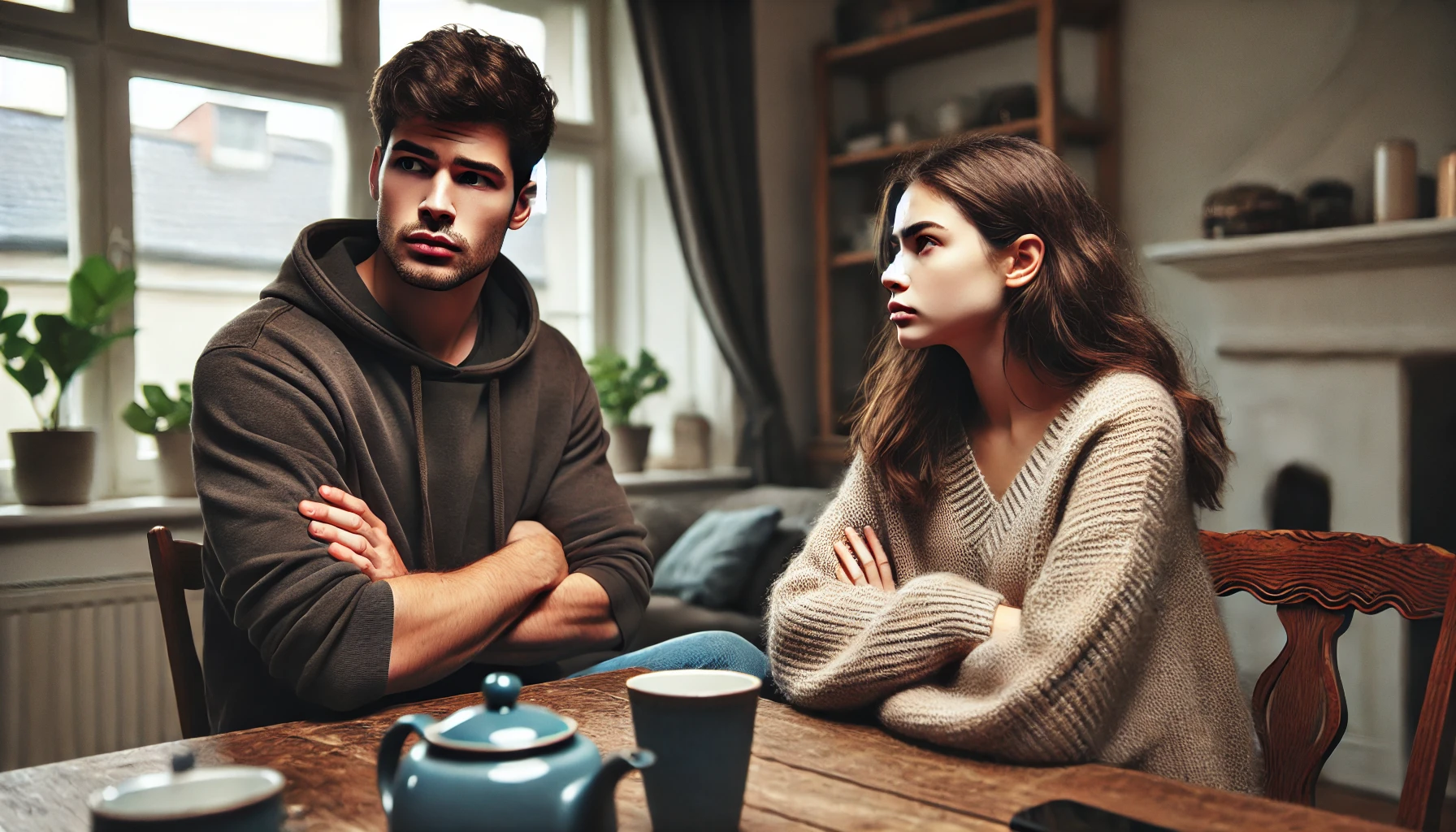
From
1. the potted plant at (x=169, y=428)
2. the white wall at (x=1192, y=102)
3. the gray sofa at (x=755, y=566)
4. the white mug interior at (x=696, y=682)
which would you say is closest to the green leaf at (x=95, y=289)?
the potted plant at (x=169, y=428)

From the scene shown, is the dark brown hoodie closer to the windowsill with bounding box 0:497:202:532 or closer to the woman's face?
the woman's face

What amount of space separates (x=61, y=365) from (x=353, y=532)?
6.15 ft

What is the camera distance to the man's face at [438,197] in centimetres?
148

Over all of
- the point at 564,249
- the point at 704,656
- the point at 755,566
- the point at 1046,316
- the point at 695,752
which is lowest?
the point at 755,566

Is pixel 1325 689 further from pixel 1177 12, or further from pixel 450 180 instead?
pixel 1177 12

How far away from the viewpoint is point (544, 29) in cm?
413

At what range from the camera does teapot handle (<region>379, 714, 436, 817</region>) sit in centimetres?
63

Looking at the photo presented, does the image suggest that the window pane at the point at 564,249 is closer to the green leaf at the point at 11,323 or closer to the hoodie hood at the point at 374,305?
the green leaf at the point at 11,323

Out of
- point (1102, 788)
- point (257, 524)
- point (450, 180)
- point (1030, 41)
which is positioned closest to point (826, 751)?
point (1102, 788)

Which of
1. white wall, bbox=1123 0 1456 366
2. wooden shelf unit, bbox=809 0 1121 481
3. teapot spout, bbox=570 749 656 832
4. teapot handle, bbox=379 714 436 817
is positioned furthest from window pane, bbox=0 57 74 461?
white wall, bbox=1123 0 1456 366

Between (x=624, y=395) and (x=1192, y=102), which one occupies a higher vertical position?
(x=1192, y=102)

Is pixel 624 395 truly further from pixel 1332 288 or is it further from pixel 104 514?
pixel 1332 288

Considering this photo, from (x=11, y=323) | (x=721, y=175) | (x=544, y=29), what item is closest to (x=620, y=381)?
(x=721, y=175)

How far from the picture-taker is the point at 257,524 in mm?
1251
